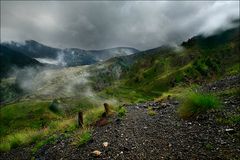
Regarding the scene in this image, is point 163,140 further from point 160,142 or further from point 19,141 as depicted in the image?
point 19,141

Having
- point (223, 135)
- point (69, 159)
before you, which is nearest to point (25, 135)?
point (69, 159)

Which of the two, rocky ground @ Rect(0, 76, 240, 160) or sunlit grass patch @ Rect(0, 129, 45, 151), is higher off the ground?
rocky ground @ Rect(0, 76, 240, 160)

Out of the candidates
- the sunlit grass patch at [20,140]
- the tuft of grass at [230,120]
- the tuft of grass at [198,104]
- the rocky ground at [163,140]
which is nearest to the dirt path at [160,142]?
the rocky ground at [163,140]

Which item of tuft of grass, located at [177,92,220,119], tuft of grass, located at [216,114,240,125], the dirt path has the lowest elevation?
the dirt path

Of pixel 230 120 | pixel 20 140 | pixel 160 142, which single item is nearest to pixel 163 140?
pixel 160 142

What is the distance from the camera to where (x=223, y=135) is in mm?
13930

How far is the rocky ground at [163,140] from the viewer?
12.9m

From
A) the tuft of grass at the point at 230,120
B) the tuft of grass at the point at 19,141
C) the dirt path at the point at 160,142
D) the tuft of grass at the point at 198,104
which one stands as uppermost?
the tuft of grass at the point at 198,104

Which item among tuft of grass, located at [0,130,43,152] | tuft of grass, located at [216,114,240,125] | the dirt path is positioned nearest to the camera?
the dirt path

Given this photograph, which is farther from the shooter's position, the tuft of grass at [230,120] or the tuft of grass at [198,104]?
the tuft of grass at [198,104]

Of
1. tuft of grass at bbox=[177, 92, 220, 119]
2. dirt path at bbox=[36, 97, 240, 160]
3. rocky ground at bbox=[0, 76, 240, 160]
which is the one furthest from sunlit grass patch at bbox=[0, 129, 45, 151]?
tuft of grass at bbox=[177, 92, 220, 119]

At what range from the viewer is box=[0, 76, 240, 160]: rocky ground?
12.9m

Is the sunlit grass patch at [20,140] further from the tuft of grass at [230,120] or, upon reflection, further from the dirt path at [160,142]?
the tuft of grass at [230,120]

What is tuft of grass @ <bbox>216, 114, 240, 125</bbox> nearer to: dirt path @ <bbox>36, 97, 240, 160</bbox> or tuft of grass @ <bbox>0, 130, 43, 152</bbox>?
dirt path @ <bbox>36, 97, 240, 160</bbox>
